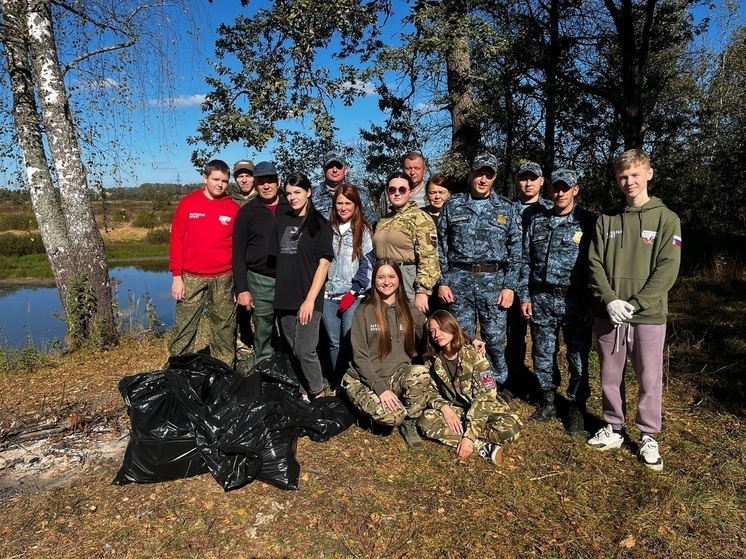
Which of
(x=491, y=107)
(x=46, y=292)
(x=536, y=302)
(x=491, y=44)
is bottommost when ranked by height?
(x=46, y=292)

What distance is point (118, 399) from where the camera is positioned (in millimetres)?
4219

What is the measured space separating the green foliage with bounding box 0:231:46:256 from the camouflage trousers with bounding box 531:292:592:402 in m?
28.8

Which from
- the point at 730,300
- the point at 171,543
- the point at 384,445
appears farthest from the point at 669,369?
Result: the point at 171,543

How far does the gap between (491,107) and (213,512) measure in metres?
5.98

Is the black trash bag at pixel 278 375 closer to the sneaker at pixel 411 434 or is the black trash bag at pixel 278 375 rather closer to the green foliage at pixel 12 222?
the sneaker at pixel 411 434

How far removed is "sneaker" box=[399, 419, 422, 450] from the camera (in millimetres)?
3441

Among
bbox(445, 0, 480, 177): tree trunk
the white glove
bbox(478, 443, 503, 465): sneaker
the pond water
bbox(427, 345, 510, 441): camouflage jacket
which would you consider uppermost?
bbox(445, 0, 480, 177): tree trunk

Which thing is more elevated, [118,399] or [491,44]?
[491,44]

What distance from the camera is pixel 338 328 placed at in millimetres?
3996

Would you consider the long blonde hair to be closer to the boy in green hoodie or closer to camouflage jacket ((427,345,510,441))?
camouflage jacket ((427,345,510,441))

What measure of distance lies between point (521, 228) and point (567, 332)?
86 centimetres

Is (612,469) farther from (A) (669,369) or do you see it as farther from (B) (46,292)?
(B) (46,292)

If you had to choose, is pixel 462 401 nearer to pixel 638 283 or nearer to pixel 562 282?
pixel 562 282

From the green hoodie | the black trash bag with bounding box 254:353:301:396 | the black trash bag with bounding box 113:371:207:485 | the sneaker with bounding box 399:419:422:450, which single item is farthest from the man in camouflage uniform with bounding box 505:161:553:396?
the black trash bag with bounding box 113:371:207:485
